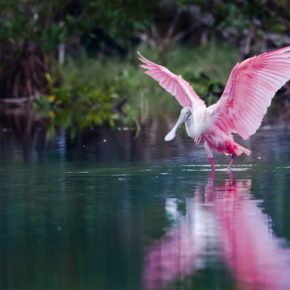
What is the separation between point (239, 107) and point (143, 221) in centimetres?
455

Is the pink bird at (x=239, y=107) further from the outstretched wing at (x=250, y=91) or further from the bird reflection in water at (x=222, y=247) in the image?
the bird reflection in water at (x=222, y=247)

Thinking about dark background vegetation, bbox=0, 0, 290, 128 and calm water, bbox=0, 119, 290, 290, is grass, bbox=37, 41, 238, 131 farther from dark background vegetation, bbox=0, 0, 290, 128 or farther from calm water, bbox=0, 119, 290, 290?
calm water, bbox=0, 119, 290, 290

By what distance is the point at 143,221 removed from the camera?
8.05 metres

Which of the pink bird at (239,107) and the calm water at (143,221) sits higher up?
the pink bird at (239,107)

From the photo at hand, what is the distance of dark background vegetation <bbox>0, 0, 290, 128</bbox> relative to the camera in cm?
2478

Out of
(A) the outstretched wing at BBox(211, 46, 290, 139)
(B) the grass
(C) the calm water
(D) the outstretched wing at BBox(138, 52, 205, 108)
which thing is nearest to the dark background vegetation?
(B) the grass

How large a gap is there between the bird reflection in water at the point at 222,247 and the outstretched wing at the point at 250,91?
116 inches

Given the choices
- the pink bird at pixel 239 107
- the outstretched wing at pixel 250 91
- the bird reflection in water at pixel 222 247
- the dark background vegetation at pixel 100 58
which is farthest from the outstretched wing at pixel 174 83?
the dark background vegetation at pixel 100 58

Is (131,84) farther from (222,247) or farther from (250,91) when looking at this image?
(222,247)

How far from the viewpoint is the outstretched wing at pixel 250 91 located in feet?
38.6

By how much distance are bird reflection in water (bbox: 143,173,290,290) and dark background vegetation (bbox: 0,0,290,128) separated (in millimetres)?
13382

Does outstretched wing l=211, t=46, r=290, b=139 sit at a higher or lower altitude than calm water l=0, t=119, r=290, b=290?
higher

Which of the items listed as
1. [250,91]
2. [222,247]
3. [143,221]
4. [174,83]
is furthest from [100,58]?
[222,247]

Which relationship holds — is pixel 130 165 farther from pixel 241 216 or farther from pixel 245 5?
pixel 245 5
